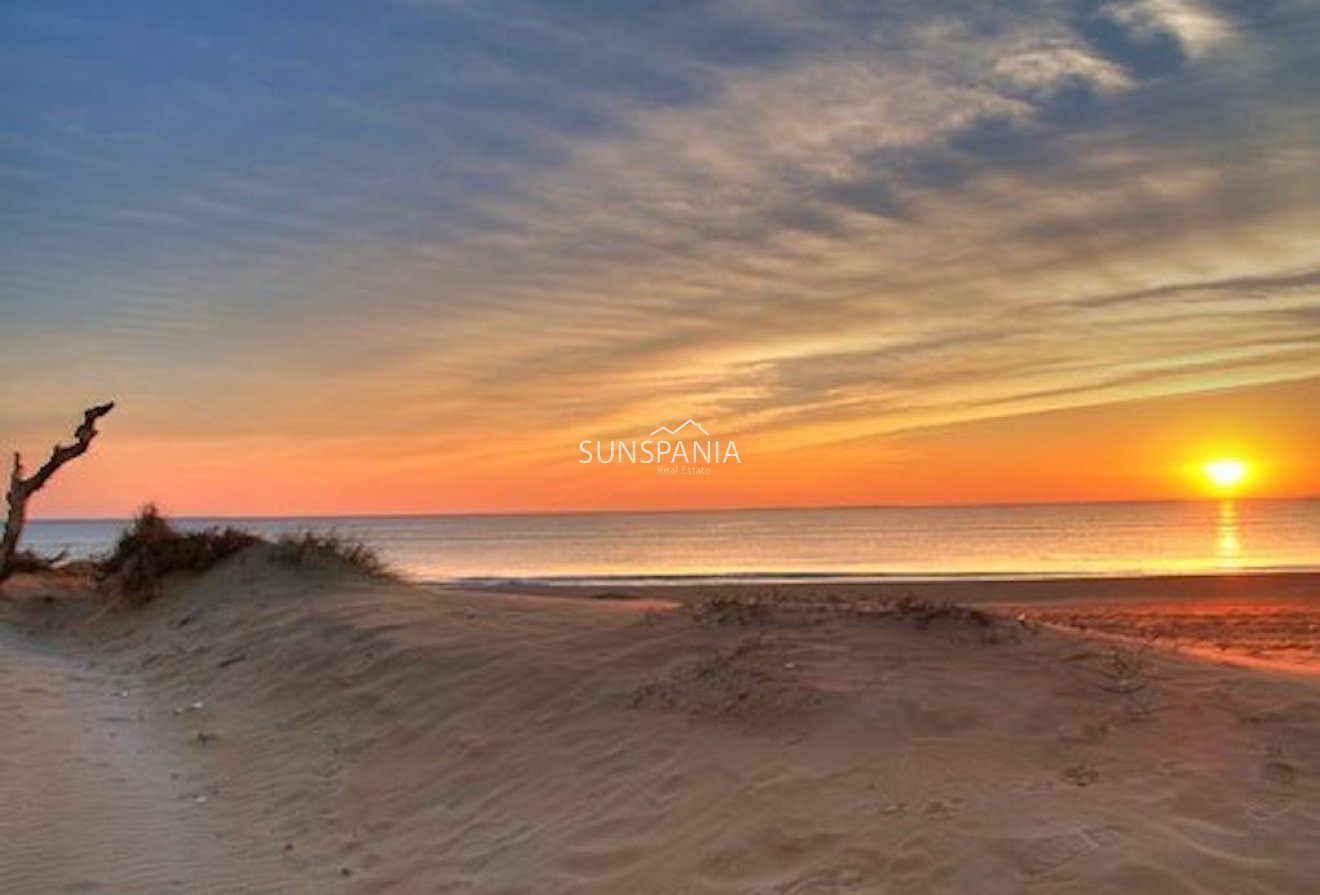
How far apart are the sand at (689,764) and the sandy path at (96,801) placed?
0.11 feet

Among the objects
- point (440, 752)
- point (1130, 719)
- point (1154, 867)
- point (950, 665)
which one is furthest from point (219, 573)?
point (1154, 867)

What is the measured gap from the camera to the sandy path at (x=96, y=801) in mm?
6750

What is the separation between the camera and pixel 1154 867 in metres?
5.03

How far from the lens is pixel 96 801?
27.1 ft

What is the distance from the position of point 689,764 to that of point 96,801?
15.2ft

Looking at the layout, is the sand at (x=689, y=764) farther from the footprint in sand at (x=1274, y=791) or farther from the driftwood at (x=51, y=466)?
the driftwood at (x=51, y=466)

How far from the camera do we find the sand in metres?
5.57

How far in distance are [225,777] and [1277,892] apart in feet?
24.9

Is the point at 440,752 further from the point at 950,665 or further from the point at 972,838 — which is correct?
the point at 972,838

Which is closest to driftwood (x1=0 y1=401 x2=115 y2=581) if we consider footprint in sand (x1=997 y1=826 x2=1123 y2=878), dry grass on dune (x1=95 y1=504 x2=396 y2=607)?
Result: dry grass on dune (x1=95 y1=504 x2=396 y2=607)

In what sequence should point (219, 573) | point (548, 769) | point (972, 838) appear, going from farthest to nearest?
point (219, 573) < point (548, 769) < point (972, 838)

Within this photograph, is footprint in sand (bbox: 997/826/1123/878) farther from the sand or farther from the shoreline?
the shoreline

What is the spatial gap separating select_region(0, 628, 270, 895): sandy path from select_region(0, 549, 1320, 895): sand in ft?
0.11

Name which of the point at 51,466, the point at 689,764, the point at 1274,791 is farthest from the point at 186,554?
the point at 1274,791
